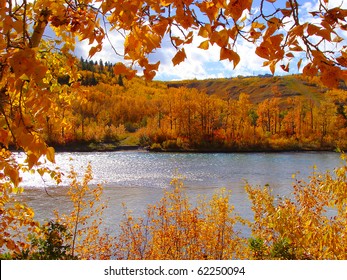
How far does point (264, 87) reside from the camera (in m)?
116

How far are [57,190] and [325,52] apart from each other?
16112 mm

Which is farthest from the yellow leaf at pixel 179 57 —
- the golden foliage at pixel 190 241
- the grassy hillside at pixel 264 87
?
the grassy hillside at pixel 264 87

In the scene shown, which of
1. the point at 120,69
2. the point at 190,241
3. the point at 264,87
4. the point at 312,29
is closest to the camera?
the point at 312,29

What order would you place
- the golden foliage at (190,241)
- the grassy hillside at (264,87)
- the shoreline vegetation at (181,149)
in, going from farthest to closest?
the grassy hillside at (264,87), the shoreline vegetation at (181,149), the golden foliage at (190,241)

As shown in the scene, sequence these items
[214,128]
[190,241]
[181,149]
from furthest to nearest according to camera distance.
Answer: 1. [214,128]
2. [181,149]
3. [190,241]

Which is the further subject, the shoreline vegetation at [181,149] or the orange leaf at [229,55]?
the shoreline vegetation at [181,149]

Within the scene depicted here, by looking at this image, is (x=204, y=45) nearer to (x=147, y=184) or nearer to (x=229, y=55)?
(x=229, y=55)

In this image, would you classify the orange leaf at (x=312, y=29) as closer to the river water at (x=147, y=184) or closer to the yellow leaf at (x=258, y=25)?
the yellow leaf at (x=258, y=25)

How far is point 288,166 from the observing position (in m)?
24.2

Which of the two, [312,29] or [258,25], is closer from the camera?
[312,29]

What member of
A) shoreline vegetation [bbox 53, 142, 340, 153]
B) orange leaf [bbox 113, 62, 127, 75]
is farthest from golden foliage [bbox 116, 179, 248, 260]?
shoreline vegetation [bbox 53, 142, 340, 153]

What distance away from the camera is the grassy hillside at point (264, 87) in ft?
342

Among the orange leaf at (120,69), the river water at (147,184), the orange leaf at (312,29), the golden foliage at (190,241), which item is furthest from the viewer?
the river water at (147,184)


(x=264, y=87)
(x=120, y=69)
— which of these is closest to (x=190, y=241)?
(x=120, y=69)
